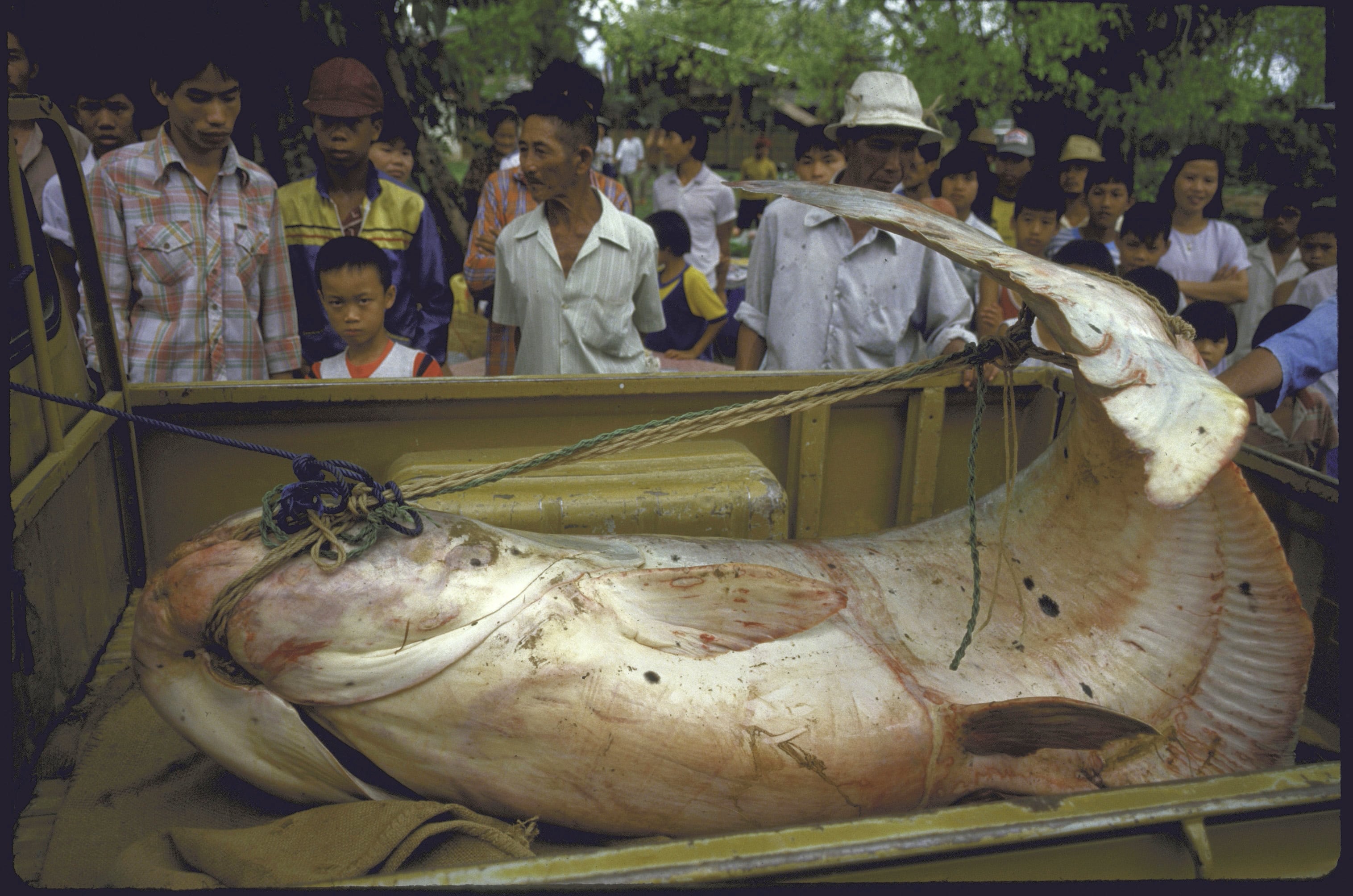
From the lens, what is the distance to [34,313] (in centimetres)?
215

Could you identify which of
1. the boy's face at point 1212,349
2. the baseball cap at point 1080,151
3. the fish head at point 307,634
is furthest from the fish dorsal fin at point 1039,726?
the baseball cap at point 1080,151

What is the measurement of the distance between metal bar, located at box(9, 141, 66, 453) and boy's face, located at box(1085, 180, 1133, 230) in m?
5.42

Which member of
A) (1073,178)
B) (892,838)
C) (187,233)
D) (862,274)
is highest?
(1073,178)

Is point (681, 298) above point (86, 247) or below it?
below

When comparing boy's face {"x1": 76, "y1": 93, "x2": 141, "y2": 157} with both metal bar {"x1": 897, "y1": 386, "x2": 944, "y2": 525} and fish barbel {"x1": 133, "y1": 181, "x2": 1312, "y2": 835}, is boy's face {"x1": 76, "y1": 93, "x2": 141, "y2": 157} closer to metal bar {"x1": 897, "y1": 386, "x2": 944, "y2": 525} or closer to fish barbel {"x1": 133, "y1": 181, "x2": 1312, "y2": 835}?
fish barbel {"x1": 133, "y1": 181, "x2": 1312, "y2": 835}

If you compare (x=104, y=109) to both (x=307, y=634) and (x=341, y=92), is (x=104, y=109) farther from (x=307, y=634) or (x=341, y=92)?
(x=307, y=634)

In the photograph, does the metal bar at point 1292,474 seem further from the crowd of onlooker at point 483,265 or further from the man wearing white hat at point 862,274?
the man wearing white hat at point 862,274

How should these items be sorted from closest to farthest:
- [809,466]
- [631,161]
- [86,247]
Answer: [86,247]
[809,466]
[631,161]

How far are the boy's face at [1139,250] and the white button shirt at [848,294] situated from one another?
1907 mm

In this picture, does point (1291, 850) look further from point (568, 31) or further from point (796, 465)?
point (568, 31)

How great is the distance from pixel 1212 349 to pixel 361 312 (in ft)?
12.0

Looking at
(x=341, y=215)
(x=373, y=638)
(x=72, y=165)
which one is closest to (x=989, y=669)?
(x=373, y=638)

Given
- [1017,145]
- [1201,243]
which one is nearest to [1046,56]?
[1017,145]

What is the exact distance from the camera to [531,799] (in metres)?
1.84
